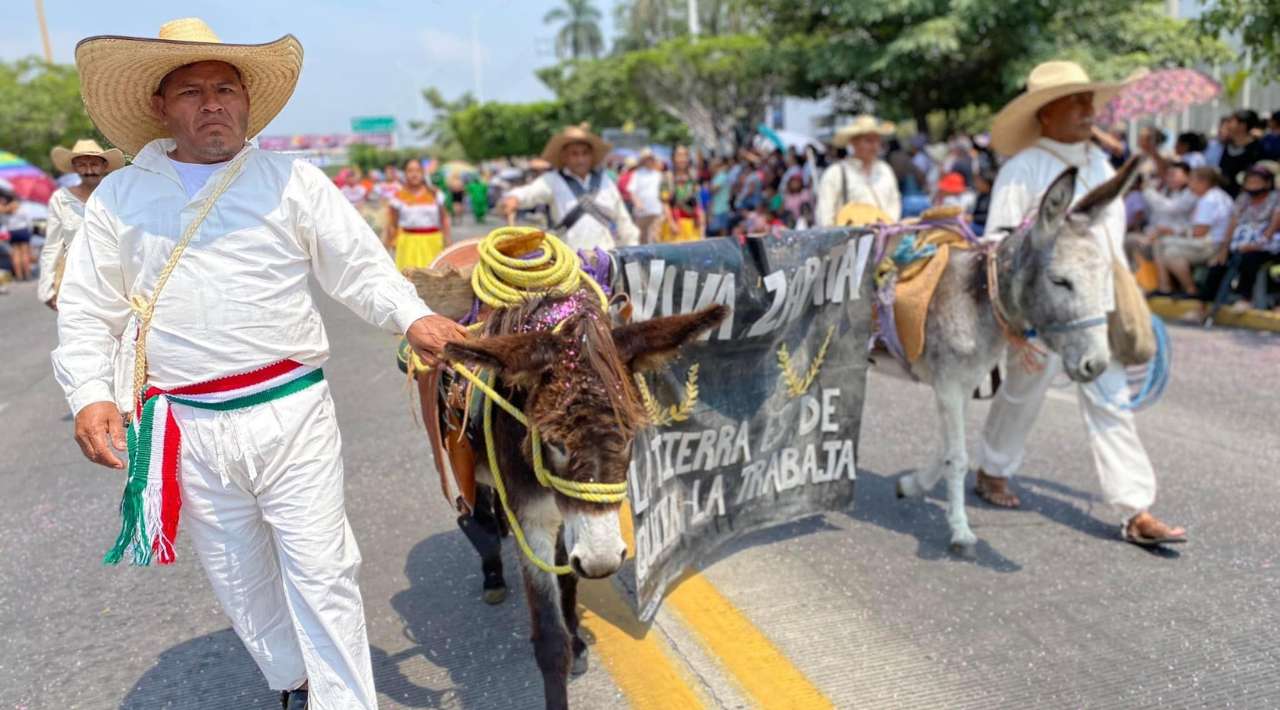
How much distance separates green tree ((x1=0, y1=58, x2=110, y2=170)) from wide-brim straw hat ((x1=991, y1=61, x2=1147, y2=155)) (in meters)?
32.0

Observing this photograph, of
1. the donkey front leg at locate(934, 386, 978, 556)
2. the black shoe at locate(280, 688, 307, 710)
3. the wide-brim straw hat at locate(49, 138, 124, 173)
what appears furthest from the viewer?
the wide-brim straw hat at locate(49, 138, 124, 173)

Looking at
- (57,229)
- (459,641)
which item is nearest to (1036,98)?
(459,641)

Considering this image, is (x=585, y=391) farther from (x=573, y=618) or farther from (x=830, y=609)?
(x=830, y=609)

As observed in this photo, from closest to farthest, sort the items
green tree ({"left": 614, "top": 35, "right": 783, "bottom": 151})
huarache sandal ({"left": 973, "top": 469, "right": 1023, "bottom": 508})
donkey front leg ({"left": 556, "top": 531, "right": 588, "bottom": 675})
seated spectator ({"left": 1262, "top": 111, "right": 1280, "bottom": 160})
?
donkey front leg ({"left": 556, "top": 531, "right": 588, "bottom": 675}) < huarache sandal ({"left": 973, "top": 469, "right": 1023, "bottom": 508}) < seated spectator ({"left": 1262, "top": 111, "right": 1280, "bottom": 160}) < green tree ({"left": 614, "top": 35, "right": 783, "bottom": 151})

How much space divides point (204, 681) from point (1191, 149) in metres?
13.5

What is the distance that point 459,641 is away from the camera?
12.1ft

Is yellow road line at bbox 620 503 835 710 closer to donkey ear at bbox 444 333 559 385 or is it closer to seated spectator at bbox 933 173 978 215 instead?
donkey ear at bbox 444 333 559 385

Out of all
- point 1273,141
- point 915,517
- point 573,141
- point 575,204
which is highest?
point 573,141

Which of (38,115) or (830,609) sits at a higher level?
(38,115)

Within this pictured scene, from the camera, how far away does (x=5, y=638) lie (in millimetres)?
3779

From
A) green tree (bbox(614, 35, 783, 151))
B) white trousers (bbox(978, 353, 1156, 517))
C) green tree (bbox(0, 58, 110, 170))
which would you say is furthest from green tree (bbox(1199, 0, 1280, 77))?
green tree (bbox(0, 58, 110, 170))

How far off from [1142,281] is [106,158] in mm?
11544

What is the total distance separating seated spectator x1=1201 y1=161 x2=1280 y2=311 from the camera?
9781 millimetres

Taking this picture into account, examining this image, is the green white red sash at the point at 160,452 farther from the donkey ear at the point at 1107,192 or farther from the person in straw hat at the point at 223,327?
the donkey ear at the point at 1107,192
